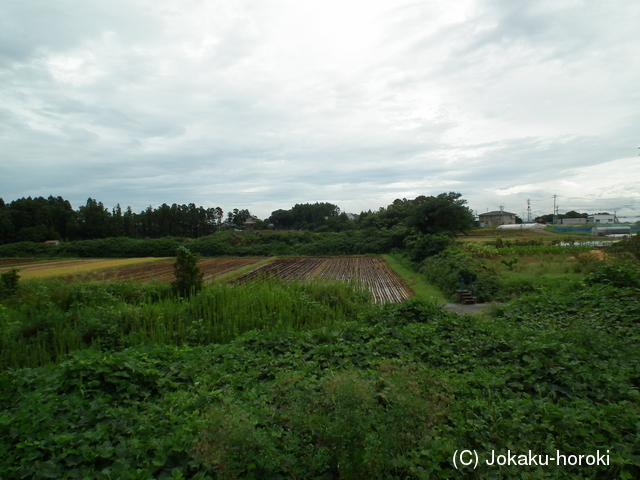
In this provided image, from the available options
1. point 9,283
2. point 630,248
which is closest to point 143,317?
point 9,283

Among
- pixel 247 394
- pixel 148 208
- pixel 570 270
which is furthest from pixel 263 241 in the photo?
pixel 247 394

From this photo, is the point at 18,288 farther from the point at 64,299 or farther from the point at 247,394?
the point at 247,394

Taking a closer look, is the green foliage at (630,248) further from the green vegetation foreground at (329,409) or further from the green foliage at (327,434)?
the green foliage at (327,434)

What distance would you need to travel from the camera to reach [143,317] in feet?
22.7

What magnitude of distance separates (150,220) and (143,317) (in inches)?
2133

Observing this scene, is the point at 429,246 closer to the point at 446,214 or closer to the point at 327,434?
the point at 446,214

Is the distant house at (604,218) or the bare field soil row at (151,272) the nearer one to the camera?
the bare field soil row at (151,272)

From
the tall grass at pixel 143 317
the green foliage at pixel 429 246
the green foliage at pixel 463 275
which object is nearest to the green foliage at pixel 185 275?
the tall grass at pixel 143 317

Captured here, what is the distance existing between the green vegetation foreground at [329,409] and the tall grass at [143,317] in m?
1.67

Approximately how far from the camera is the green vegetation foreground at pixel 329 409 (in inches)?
92.2

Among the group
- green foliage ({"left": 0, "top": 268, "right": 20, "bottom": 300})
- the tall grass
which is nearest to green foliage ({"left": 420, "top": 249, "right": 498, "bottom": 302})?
the tall grass

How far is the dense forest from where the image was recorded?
25.9 m

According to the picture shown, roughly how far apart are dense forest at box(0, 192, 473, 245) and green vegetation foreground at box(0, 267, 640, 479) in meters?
21.5

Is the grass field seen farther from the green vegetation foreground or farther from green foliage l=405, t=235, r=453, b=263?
green foliage l=405, t=235, r=453, b=263
